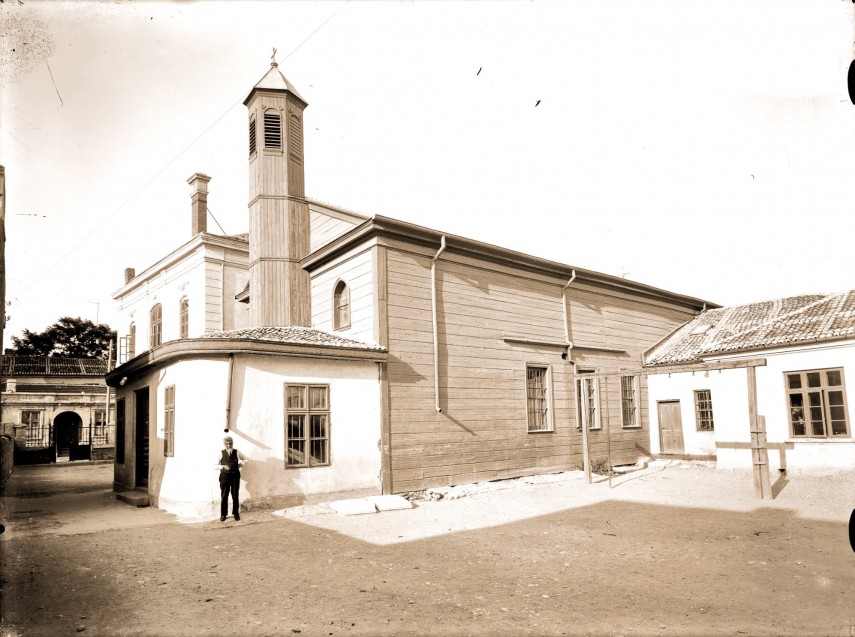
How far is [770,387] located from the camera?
1608 centimetres

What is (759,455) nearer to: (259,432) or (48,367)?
(259,432)

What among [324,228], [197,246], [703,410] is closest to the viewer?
[324,228]

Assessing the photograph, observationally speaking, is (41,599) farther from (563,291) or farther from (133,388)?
(563,291)

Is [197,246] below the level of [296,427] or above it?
above

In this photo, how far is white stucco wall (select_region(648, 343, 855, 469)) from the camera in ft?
48.5

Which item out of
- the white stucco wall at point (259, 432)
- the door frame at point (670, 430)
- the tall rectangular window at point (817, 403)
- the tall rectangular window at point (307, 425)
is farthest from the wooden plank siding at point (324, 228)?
the tall rectangular window at point (817, 403)

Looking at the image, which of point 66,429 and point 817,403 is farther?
point 66,429

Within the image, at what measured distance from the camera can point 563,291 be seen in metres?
17.7

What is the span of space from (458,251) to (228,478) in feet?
24.8

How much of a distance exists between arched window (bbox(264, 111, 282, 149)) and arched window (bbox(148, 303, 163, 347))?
38.1 ft

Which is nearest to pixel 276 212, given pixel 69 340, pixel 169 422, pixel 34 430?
pixel 169 422

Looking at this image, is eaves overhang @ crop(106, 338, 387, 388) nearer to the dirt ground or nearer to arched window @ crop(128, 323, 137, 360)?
the dirt ground

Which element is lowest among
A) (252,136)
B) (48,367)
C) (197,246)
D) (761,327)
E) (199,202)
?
(761,327)

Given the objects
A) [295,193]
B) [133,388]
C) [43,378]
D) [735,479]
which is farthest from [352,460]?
[43,378]
